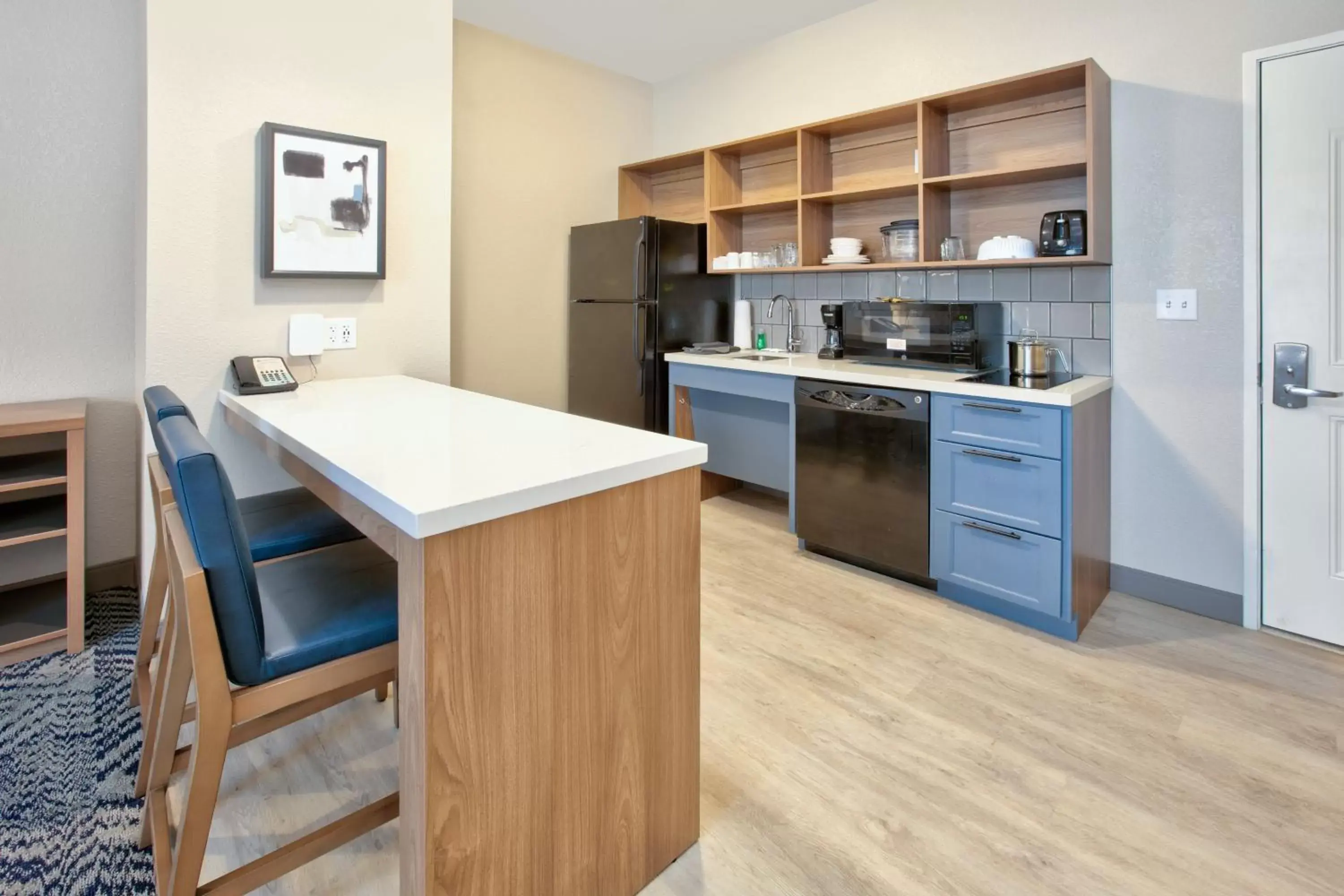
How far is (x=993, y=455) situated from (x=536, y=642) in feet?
6.62

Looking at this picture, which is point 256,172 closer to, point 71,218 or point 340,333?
point 340,333

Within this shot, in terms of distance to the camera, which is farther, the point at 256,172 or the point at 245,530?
the point at 256,172

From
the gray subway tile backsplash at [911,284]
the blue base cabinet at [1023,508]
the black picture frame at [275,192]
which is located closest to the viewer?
the black picture frame at [275,192]

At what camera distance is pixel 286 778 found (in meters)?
1.72

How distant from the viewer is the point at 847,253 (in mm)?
3469

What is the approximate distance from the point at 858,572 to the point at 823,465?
492mm

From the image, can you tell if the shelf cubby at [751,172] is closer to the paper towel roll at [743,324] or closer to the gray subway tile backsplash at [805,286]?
the gray subway tile backsplash at [805,286]

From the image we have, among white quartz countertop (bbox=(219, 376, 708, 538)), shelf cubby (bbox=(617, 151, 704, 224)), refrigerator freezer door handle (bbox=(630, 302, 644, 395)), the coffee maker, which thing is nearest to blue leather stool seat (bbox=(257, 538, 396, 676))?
white quartz countertop (bbox=(219, 376, 708, 538))

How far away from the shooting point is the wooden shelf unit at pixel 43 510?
7.30 ft

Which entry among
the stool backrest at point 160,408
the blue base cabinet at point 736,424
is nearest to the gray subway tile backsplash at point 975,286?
the blue base cabinet at point 736,424

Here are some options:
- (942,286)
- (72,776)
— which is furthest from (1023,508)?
(72,776)

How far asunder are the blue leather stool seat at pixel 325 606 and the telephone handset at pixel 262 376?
0.84 m

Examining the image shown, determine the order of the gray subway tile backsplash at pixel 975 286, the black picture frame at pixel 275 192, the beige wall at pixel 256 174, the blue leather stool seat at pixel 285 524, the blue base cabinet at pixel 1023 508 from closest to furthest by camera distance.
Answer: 1. the blue leather stool seat at pixel 285 524
2. the beige wall at pixel 256 174
3. the black picture frame at pixel 275 192
4. the blue base cabinet at pixel 1023 508
5. the gray subway tile backsplash at pixel 975 286

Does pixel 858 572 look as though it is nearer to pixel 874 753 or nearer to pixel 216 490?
pixel 874 753
